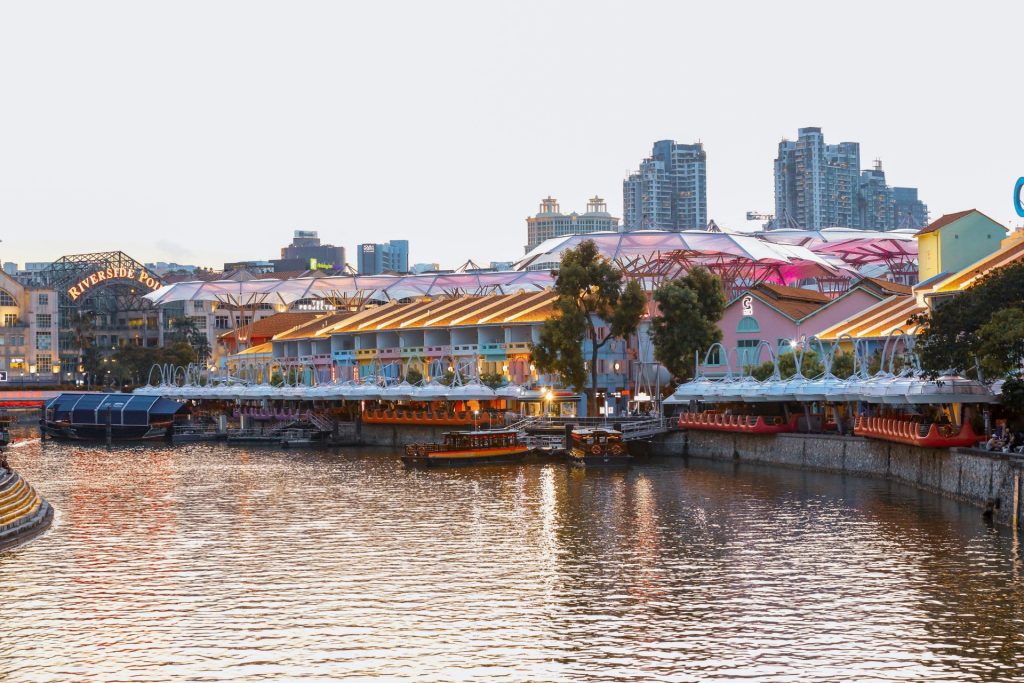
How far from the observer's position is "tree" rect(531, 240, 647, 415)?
108 metres

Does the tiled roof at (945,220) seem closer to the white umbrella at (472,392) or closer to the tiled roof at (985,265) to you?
the tiled roof at (985,265)

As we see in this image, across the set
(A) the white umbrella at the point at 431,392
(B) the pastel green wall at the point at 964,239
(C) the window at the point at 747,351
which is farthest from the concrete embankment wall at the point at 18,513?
(C) the window at the point at 747,351

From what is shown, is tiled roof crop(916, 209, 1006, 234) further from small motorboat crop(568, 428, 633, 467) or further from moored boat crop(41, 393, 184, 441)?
moored boat crop(41, 393, 184, 441)

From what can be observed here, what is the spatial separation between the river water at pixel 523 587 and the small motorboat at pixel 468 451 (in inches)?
656

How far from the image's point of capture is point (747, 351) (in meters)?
120

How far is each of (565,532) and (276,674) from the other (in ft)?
85.2

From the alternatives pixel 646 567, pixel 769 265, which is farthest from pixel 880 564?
pixel 769 265

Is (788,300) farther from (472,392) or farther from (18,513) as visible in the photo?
(18,513)

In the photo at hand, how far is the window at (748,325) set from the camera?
392ft

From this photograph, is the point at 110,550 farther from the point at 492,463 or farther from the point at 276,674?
the point at 492,463

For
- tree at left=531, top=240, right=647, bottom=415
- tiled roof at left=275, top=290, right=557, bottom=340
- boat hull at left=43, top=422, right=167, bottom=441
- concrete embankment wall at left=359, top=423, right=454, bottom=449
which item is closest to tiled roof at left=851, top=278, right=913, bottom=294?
tree at left=531, top=240, right=647, bottom=415

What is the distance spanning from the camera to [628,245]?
531ft

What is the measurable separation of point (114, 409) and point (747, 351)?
65.6 meters

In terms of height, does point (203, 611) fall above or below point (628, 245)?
below
